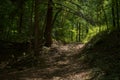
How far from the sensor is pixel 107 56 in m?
12.0

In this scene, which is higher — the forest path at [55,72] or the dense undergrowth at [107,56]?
the dense undergrowth at [107,56]

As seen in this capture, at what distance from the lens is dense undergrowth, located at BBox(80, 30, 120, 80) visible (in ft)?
30.0

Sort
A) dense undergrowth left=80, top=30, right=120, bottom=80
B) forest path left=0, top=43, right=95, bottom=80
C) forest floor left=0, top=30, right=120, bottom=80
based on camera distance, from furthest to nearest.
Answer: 1. forest path left=0, top=43, right=95, bottom=80
2. forest floor left=0, top=30, right=120, bottom=80
3. dense undergrowth left=80, top=30, right=120, bottom=80

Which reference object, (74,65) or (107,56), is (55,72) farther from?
(107,56)

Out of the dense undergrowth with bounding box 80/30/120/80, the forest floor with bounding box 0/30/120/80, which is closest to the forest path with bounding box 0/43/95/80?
the forest floor with bounding box 0/30/120/80

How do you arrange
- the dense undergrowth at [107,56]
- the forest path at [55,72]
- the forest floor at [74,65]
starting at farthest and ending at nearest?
the forest path at [55,72]
the forest floor at [74,65]
the dense undergrowth at [107,56]

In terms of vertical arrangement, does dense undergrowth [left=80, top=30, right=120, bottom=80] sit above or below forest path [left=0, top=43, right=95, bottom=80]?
above

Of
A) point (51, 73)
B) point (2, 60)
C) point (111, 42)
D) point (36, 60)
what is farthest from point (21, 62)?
point (111, 42)

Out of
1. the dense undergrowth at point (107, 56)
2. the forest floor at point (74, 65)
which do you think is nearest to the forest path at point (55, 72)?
the forest floor at point (74, 65)

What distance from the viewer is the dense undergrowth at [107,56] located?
9.13m

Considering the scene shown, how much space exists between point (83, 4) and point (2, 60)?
7.07 m

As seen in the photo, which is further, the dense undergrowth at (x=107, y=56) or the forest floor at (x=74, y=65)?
the forest floor at (x=74, y=65)

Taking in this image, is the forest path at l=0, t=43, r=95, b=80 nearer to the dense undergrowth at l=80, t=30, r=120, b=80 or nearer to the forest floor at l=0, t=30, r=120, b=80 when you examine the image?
the forest floor at l=0, t=30, r=120, b=80

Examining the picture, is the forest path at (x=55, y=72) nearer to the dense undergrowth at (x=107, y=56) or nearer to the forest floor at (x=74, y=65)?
the forest floor at (x=74, y=65)
